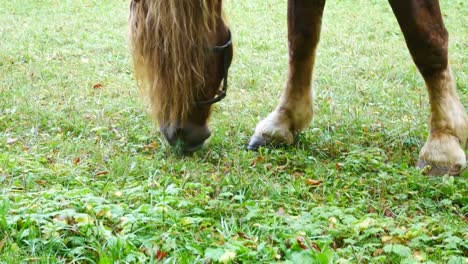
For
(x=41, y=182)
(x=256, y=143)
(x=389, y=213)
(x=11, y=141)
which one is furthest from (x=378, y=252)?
A: (x=11, y=141)

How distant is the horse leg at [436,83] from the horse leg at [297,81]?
65 cm

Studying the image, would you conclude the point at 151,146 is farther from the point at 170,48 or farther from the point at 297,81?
the point at 170,48

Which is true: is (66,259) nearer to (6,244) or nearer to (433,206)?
(6,244)

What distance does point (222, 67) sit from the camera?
2.86 metres

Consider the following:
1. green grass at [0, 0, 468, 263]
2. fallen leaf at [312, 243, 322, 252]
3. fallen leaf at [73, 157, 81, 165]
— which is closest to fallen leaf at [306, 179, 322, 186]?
green grass at [0, 0, 468, 263]

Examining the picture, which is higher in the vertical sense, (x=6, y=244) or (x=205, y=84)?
(x=205, y=84)

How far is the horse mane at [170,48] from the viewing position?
2479mm

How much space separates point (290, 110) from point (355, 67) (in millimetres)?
2355

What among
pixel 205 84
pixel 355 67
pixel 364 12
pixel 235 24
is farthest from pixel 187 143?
pixel 364 12

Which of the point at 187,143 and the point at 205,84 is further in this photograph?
the point at 187,143

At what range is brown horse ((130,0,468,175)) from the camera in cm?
254

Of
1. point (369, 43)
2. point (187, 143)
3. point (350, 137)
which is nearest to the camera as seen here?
point (187, 143)

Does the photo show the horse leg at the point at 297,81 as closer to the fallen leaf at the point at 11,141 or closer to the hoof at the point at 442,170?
the hoof at the point at 442,170

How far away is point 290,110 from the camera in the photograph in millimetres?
3758
